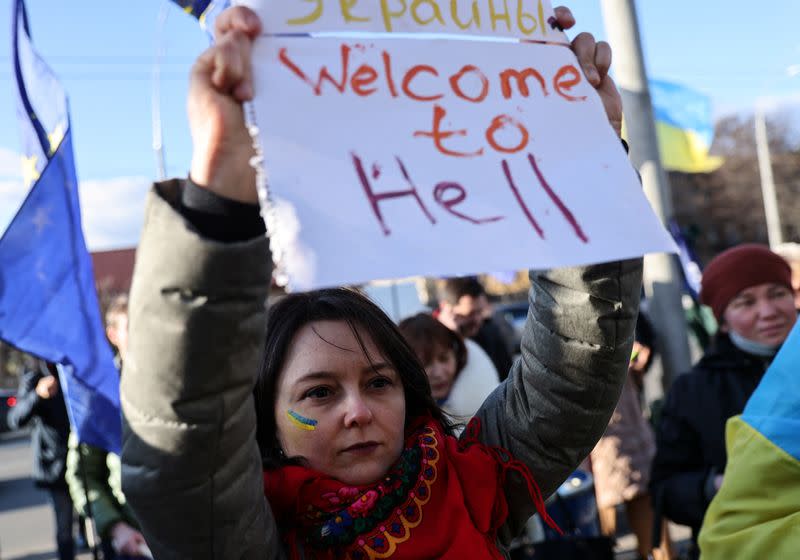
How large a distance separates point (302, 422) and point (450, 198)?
51cm

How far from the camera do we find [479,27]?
138cm

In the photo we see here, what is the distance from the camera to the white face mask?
9.34 feet

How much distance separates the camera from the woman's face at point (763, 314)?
9.45ft

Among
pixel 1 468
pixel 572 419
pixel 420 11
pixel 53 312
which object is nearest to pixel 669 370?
pixel 53 312

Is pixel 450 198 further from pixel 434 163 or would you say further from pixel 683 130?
pixel 683 130

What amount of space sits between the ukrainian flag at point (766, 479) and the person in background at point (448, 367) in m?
2.01

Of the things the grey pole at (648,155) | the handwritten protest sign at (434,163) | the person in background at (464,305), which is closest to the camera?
the handwritten protest sign at (434,163)

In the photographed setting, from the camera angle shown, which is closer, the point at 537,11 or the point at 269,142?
the point at 269,142

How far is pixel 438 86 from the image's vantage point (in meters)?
1.27

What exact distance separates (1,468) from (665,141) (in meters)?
10.9

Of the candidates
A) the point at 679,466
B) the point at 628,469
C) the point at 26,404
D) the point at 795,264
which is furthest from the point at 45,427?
the point at 795,264

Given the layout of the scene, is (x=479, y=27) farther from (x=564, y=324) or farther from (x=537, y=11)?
(x=564, y=324)

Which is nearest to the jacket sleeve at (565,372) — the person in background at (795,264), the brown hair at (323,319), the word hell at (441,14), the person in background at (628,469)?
the brown hair at (323,319)

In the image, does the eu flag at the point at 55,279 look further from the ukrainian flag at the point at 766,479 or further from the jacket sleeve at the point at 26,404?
the jacket sleeve at the point at 26,404
